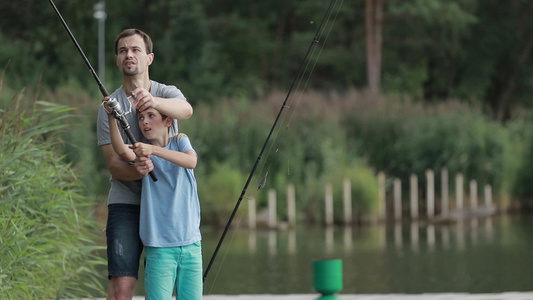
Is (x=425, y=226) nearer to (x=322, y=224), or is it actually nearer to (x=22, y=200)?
(x=322, y=224)

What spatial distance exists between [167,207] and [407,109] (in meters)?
23.6

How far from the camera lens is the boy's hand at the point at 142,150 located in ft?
15.7

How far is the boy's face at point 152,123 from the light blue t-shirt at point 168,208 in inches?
3.8

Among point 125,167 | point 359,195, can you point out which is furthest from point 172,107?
point 359,195

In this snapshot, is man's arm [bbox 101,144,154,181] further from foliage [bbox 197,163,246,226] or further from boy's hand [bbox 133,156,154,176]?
foliage [bbox 197,163,246,226]

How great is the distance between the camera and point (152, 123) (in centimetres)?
496

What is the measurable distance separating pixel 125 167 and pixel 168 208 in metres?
0.24

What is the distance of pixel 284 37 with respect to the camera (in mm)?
43812

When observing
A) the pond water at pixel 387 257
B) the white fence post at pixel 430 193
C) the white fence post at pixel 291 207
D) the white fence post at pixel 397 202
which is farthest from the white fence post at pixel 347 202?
the white fence post at pixel 430 193

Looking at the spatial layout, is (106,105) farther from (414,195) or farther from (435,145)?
(435,145)

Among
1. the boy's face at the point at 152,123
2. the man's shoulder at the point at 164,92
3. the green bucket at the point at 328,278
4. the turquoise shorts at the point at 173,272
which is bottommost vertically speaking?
the green bucket at the point at 328,278

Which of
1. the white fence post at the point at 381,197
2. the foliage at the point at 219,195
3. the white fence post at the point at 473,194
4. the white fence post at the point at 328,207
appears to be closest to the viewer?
the foliage at the point at 219,195

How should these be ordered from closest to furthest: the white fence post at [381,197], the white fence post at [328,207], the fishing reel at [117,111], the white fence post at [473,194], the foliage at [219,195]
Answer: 1. the fishing reel at [117,111]
2. the foliage at [219,195]
3. the white fence post at [328,207]
4. the white fence post at [381,197]
5. the white fence post at [473,194]

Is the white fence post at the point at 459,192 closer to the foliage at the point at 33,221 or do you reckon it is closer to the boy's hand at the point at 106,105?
the foliage at the point at 33,221
